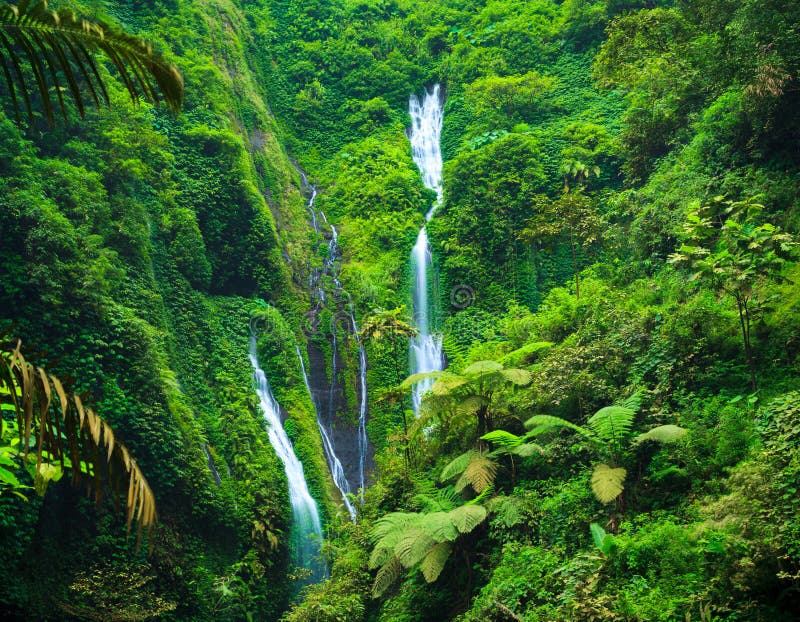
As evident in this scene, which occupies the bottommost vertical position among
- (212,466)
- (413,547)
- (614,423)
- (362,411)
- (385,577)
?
(385,577)

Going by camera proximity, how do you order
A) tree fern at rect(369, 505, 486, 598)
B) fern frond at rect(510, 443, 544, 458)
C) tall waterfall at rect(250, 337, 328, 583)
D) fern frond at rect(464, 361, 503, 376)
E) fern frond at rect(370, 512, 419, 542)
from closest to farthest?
1. tree fern at rect(369, 505, 486, 598)
2. fern frond at rect(510, 443, 544, 458)
3. fern frond at rect(370, 512, 419, 542)
4. fern frond at rect(464, 361, 503, 376)
5. tall waterfall at rect(250, 337, 328, 583)

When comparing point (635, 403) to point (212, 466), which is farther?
point (212, 466)

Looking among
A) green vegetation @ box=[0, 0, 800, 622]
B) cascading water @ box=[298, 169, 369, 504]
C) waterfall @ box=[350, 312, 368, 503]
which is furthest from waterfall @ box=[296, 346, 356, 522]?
green vegetation @ box=[0, 0, 800, 622]

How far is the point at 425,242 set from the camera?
23.6 m

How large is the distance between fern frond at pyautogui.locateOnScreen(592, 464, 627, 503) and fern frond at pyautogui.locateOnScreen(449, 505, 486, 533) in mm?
1604

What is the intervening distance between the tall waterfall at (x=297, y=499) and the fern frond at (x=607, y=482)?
9171 mm

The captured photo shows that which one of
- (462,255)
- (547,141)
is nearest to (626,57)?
Answer: (547,141)

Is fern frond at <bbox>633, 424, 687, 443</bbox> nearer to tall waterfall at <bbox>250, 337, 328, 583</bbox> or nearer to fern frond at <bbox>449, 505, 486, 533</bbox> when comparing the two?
fern frond at <bbox>449, 505, 486, 533</bbox>

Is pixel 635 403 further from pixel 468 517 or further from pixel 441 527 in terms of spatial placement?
pixel 441 527

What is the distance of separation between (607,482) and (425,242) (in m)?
16.6

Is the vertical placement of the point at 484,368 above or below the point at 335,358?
below

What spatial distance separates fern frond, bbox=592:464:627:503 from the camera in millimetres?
7496

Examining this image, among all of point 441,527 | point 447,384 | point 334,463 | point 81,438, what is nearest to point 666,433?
point 441,527

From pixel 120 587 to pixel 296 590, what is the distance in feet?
15.6
